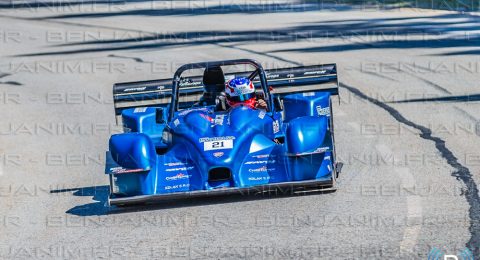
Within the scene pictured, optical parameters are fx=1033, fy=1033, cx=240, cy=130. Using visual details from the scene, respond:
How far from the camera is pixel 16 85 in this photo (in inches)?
848

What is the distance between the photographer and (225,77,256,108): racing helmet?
1185 centimetres

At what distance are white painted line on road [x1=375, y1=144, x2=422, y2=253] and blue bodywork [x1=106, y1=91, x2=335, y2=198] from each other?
2.89ft

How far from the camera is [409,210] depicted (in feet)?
31.0

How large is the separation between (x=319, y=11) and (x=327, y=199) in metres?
24.2

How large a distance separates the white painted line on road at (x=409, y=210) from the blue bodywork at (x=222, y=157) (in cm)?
88

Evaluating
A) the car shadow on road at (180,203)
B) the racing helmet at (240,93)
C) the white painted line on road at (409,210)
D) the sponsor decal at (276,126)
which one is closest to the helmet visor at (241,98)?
the racing helmet at (240,93)

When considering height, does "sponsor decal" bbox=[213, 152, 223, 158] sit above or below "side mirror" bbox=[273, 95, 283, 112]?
below

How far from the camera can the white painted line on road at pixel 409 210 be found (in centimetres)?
821

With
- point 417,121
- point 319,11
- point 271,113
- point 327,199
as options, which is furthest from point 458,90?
point 319,11

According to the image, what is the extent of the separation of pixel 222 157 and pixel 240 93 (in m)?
1.69

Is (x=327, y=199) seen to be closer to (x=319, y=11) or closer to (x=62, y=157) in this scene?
(x=62, y=157)

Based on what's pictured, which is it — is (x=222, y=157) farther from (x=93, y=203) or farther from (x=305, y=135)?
(x=93, y=203)

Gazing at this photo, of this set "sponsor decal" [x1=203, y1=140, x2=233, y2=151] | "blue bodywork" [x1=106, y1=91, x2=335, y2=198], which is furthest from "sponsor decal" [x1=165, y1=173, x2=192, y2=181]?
"sponsor decal" [x1=203, y1=140, x2=233, y2=151]

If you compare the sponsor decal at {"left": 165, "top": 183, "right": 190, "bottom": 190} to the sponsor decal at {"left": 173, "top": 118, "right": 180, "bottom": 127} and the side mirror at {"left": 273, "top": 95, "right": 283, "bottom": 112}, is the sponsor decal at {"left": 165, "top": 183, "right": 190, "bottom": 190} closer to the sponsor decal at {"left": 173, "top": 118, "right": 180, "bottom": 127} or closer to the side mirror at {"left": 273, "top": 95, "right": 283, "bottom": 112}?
the sponsor decal at {"left": 173, "top": 118, "right": 180, "bottom": 127}
